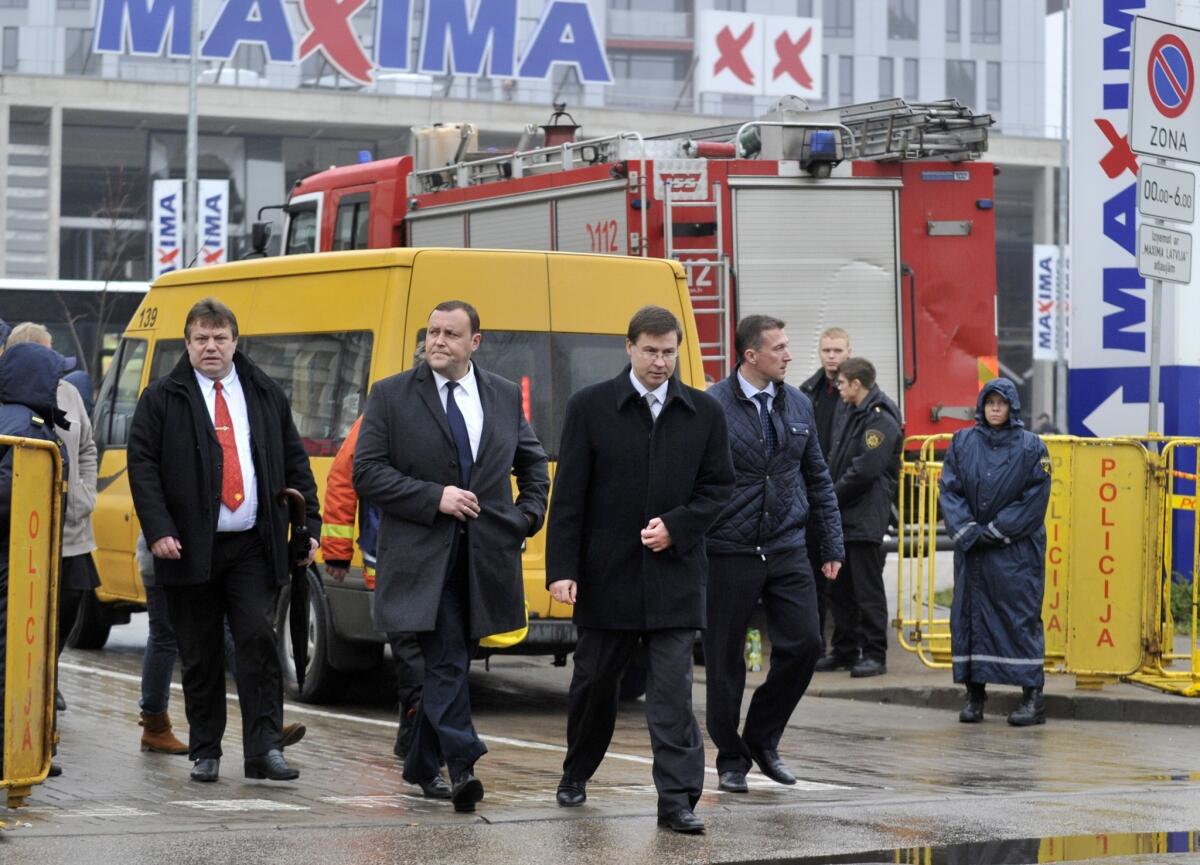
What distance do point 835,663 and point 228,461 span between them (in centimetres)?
596

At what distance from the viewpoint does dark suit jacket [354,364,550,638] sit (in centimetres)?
778

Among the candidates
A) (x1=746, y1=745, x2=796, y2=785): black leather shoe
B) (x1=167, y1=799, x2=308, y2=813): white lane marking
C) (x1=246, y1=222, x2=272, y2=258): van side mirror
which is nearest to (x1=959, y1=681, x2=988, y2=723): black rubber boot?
(x1=746, y1=745, x2=796, y2=785): black leather shoe

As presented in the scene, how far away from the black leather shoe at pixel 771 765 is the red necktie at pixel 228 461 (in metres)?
2.25

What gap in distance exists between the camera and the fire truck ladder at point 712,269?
1552cm

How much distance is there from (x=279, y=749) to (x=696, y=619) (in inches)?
72.0

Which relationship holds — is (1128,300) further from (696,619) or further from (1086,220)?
(696,619)

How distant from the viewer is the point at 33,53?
5281 centimetres

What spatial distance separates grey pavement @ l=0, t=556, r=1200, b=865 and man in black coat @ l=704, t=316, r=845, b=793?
A: 255mm

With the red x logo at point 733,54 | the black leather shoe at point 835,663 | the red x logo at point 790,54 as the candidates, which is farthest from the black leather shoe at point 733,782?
the red x logo at point 790,54

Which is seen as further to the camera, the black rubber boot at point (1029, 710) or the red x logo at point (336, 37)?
the red x logo at point (336, 37)

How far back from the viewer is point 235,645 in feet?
27.5

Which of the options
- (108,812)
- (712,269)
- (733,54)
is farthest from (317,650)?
(733,54)

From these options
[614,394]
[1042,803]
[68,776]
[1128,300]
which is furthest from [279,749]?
[1128,300]

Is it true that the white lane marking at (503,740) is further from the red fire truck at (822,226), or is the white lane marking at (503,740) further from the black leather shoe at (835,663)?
the red fire truck at (822,226)
